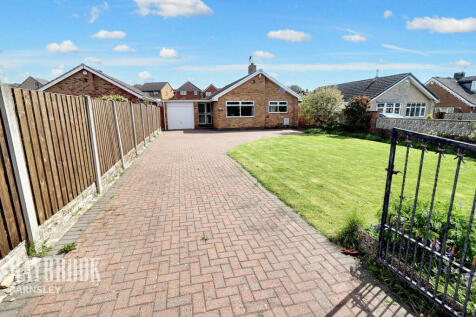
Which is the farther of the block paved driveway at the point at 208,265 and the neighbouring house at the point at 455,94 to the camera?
the neighbouring house at the point at 455,94

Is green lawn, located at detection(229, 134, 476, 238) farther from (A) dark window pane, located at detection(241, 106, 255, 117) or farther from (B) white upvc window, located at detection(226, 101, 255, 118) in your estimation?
(A) dark window pane, located at detection(241, 106, 255, 117)

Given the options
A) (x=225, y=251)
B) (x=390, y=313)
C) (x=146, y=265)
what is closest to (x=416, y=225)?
(x=390, y=313)

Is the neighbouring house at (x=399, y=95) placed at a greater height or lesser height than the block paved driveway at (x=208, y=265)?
greater

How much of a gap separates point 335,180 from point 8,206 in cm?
662

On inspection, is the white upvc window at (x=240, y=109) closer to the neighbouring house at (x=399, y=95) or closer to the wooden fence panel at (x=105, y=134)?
the neighbouring house at (x=399, y=95)

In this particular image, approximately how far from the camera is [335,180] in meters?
6.67

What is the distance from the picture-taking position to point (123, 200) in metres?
5.38

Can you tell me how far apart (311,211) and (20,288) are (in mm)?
4360

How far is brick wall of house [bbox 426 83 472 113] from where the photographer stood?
3044 cm

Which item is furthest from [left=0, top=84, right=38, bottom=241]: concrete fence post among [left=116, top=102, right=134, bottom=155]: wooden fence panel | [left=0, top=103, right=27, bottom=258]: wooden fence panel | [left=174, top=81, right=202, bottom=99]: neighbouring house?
[left=174, top=81, right=202, bottom=99]: neighbouring house

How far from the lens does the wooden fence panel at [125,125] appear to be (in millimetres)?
8163

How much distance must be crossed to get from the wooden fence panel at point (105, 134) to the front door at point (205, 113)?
61.8 ft

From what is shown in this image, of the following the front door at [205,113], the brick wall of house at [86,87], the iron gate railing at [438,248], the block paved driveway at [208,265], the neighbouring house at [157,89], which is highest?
the neighbouring house at [157,89]

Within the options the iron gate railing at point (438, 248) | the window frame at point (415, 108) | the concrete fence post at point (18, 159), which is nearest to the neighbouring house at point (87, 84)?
the concrete fence post at point (18, 159)
